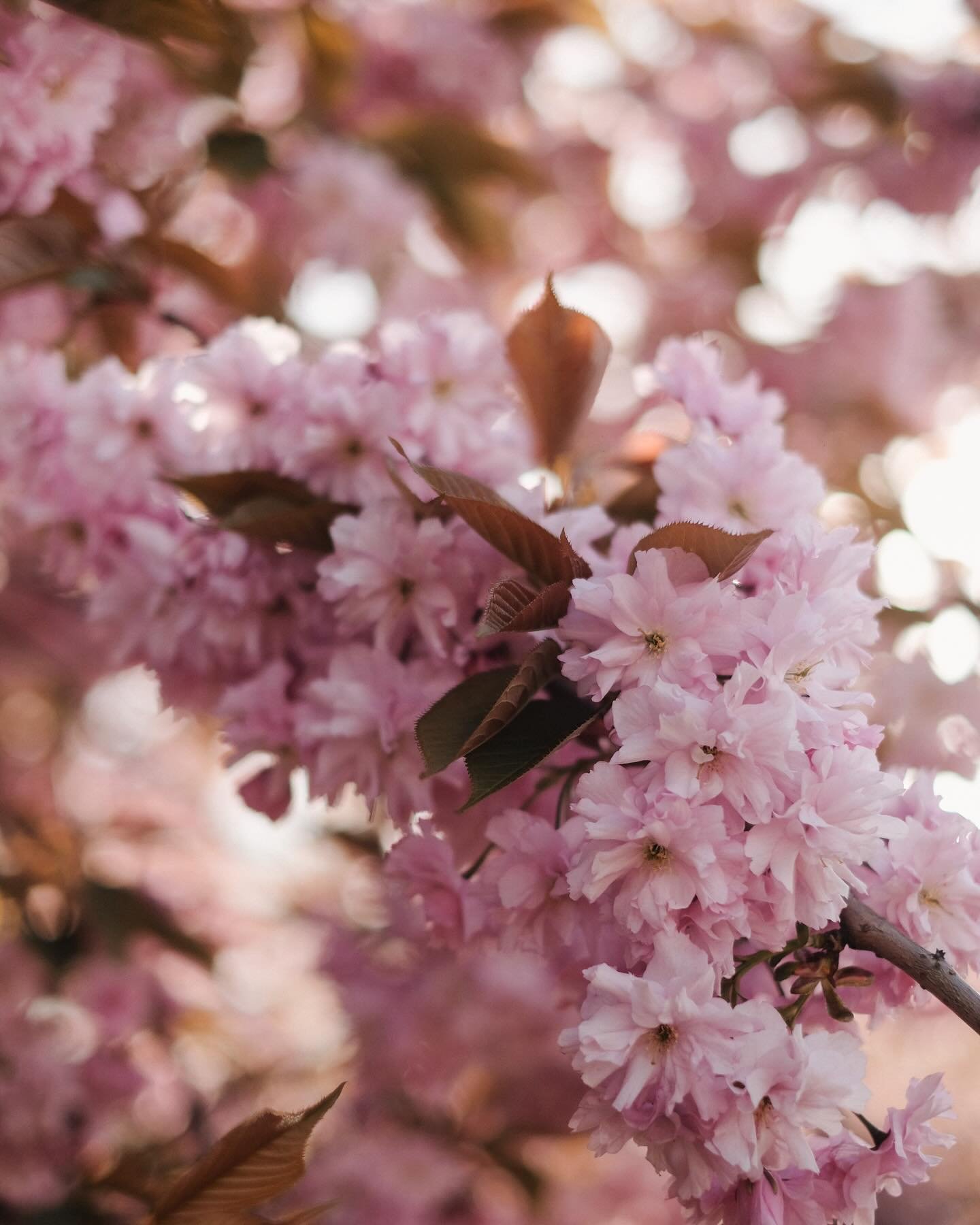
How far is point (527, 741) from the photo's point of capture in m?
0.74

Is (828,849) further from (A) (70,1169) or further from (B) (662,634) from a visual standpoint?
(A) (70,1169)

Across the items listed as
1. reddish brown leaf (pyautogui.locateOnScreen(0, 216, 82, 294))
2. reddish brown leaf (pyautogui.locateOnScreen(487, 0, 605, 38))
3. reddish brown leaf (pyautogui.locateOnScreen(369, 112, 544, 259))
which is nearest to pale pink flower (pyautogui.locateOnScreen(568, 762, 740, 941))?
reddish brown leaf (pyautogui.locateOnScreen(0, 216, 82, 294))

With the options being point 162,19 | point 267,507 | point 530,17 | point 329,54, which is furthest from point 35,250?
point 530,17

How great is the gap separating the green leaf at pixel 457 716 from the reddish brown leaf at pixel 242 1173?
0.87 ft

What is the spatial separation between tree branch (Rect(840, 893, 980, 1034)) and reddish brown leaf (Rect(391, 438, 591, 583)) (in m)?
0.30

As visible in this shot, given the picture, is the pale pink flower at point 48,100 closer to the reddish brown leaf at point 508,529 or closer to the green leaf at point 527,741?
the reddish brown leaf at point 508,529

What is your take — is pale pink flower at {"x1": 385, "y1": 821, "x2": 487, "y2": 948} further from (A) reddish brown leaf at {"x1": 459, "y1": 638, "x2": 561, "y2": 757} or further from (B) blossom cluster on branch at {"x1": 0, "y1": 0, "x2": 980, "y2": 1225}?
(A) reddish brown leaf at {"x1": 459, "y1": 638, "x2": 561, "y2": 757}

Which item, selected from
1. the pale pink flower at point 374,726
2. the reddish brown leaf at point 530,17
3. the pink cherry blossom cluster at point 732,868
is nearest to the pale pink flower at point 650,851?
the pink cherry blossom cluster at point 732,868

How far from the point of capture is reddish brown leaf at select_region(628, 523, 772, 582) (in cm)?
69

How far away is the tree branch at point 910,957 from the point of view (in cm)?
67

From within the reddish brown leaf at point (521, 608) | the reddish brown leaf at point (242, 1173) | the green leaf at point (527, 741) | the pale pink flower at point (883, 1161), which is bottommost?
the reddish brown leaf at point (242, 1173)

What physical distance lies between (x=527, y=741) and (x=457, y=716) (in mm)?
54

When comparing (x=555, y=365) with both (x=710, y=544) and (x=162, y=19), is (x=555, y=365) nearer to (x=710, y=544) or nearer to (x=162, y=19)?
(x=710, y=544)

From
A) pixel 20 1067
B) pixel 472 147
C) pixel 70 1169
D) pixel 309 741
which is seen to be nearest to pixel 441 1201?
pixel 70 1169
